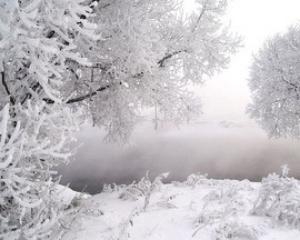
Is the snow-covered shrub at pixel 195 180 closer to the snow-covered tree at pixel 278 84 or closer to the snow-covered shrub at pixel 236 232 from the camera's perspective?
the snow-covered shrub at pixel 236 232

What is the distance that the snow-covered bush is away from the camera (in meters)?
6.34

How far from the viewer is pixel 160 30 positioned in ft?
28.9

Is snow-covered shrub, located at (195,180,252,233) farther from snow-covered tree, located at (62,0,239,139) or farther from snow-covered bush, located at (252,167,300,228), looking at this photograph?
snow-covered tree, located at (62,0,239,139)

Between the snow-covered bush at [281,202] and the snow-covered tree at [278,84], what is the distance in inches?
382

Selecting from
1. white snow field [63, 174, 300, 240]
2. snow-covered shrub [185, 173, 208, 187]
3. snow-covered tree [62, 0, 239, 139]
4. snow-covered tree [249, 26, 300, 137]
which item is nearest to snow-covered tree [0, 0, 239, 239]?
snow-covered tree [62, 0, 239, 139]

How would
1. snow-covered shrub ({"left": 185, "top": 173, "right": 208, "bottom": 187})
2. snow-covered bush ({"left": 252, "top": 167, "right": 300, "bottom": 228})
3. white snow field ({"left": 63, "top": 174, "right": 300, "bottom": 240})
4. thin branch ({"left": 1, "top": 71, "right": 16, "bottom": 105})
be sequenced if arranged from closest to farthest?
thin branch ({"left": 1, "top": 71, "right": 16, "bottom": 105}) < white snow field ({"left": 63, "top": 174, "right": 300, "bottom": 240}) < snow-covered bush ({"left": 252, "top": 167, "right": 300, "bottom": 228}) < snow-covered shrub ({"left": 185, "top": 173, "right": 208, "bottom": 187})

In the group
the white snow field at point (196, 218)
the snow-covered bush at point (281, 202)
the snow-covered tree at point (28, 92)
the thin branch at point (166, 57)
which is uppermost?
the thin branch at point (166, 57)

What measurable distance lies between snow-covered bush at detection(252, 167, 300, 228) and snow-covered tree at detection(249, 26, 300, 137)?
9702mm

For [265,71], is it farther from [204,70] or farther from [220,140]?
[220,140]

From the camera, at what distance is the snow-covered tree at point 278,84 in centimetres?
1633

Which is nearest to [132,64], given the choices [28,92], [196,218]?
[28,92]

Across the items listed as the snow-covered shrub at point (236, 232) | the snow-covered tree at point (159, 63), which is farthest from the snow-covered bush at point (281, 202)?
the snow-covered tree at point (159, 63)

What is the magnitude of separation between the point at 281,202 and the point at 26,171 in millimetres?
4509

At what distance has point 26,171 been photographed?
3977 millimetres
